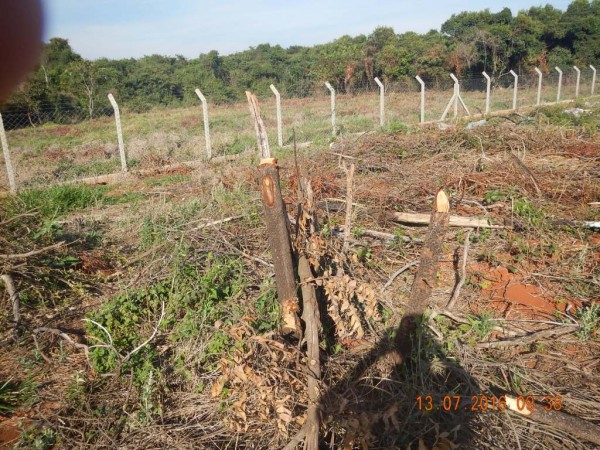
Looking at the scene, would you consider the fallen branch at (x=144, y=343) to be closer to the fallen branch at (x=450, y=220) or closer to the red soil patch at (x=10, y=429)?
the red soil patch at (x=10, y=429)

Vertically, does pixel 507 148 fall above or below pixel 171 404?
above

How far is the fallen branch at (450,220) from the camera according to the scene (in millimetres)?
4719

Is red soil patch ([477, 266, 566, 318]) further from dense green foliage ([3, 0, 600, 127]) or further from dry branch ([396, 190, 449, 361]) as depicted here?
dense green foliage ([3, 0, 600, 127])

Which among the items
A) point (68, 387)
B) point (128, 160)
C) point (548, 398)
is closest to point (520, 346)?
point (548, 398)

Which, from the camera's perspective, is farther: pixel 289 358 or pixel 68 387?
pixel 68 387

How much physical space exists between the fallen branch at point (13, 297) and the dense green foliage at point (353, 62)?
14772mm

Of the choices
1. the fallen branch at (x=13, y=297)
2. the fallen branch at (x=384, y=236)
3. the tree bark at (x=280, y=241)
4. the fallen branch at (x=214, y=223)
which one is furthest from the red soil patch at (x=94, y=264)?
the fallen branch at (x=384, y=236)

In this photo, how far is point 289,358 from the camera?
2.51 metres

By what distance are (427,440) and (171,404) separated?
5.06 ft

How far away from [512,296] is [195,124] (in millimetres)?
15005

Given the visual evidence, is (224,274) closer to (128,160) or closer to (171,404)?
(171,404)

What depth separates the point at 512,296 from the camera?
3.80 m

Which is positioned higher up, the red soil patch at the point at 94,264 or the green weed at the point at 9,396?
the red soil patch at the point at 94,264

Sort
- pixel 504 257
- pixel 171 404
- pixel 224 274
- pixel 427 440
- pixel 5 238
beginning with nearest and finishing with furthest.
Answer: pixel 427 440 < pixel 171 404 < pixel 224 274 < pixel 5 238 < pixel 504 257
